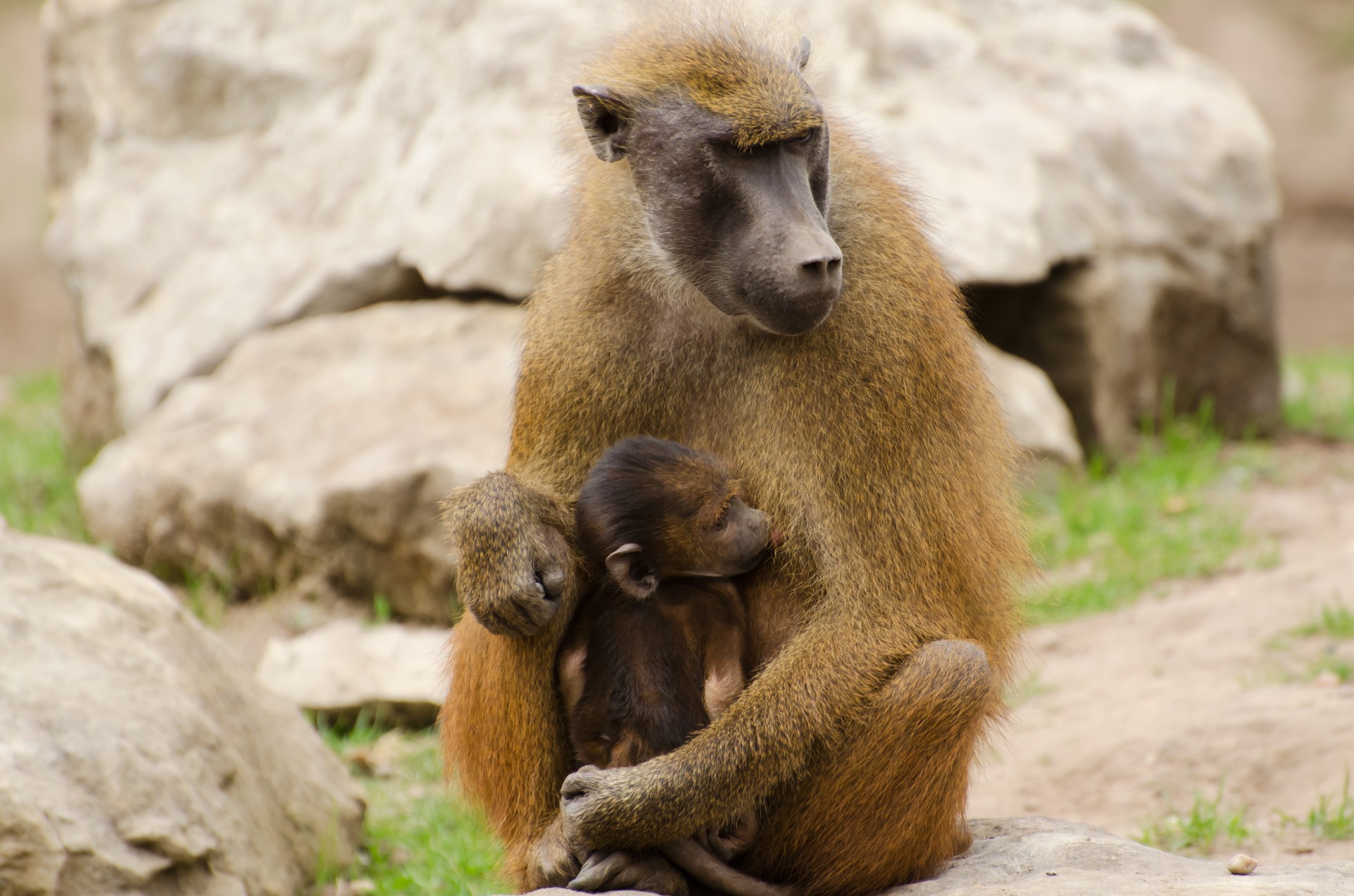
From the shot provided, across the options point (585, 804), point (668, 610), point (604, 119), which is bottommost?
point (585, 804)

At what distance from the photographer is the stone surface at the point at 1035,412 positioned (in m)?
6.86

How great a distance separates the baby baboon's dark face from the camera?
9.92ft

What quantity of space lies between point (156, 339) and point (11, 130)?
10.4 m

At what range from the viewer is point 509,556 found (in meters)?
3.04

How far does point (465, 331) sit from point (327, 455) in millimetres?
913

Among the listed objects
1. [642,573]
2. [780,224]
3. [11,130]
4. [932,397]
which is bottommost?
[11,130]

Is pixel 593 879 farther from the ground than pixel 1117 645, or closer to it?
farther from the ground

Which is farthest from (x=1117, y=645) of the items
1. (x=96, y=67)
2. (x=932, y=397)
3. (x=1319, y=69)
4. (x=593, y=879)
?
(x=1319, y=69)

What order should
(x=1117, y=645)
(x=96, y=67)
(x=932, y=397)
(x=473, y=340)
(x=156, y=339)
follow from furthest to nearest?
(x=96, y=67), (x=156, y=339), (x=473, y=340), (x=1117, y=645), (x=932, y=397)

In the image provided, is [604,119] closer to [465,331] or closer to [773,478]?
[773,478]

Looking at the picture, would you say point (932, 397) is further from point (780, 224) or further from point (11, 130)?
point (11, 130)

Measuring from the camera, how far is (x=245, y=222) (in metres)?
7.46

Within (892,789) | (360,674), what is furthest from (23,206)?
(892,789)

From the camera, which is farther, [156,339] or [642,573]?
[156,339]
